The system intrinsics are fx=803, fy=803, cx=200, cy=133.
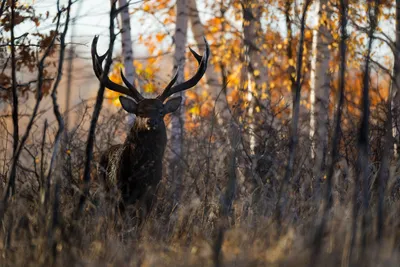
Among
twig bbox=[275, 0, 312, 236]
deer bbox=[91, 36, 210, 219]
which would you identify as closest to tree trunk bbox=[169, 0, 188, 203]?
deer bbox=[91, 36, 210, 219]

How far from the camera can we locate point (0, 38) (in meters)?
8.02

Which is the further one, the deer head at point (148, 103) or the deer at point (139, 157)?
the deer head at point (148, 103)

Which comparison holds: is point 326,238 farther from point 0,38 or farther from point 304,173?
point 0,38

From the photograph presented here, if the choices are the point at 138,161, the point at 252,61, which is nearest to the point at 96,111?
the point at 138,161

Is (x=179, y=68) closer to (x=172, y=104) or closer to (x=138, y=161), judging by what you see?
(x=172, y=104)

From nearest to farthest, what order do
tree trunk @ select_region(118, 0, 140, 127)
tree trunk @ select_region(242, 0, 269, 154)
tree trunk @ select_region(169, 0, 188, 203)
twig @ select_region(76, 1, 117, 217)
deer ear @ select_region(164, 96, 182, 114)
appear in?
1. twig @ select_region(76, 1, 117, 217)
2. deer ear @ select_region(164, 96, 182, 114)
3. tree trunk @ select_region(169, 0, 188, 203)
4. tree trunk @ select_region(118, 0, 140, 127)
5. tree trunk @ select_region(242, 0, 269, 154)

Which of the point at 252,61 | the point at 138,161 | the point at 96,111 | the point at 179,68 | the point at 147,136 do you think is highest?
the point at 252,61

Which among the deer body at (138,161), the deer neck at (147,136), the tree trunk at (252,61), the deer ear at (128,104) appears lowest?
the deer body at (138,161)

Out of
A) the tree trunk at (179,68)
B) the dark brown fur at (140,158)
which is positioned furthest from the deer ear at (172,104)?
the tree trunk at (179,68)

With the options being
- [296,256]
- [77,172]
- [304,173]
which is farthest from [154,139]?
[296,256]

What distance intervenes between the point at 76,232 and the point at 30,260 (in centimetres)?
50

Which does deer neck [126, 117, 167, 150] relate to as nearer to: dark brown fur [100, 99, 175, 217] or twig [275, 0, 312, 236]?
dark brown fur [100, 99, 175, 217]

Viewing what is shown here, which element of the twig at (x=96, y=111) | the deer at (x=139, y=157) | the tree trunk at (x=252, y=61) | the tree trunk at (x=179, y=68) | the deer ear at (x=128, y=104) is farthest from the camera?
the tree trunk at (x=252, y=61)

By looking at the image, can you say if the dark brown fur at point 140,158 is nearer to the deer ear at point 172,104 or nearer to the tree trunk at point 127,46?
the deer ear at point 172,104
